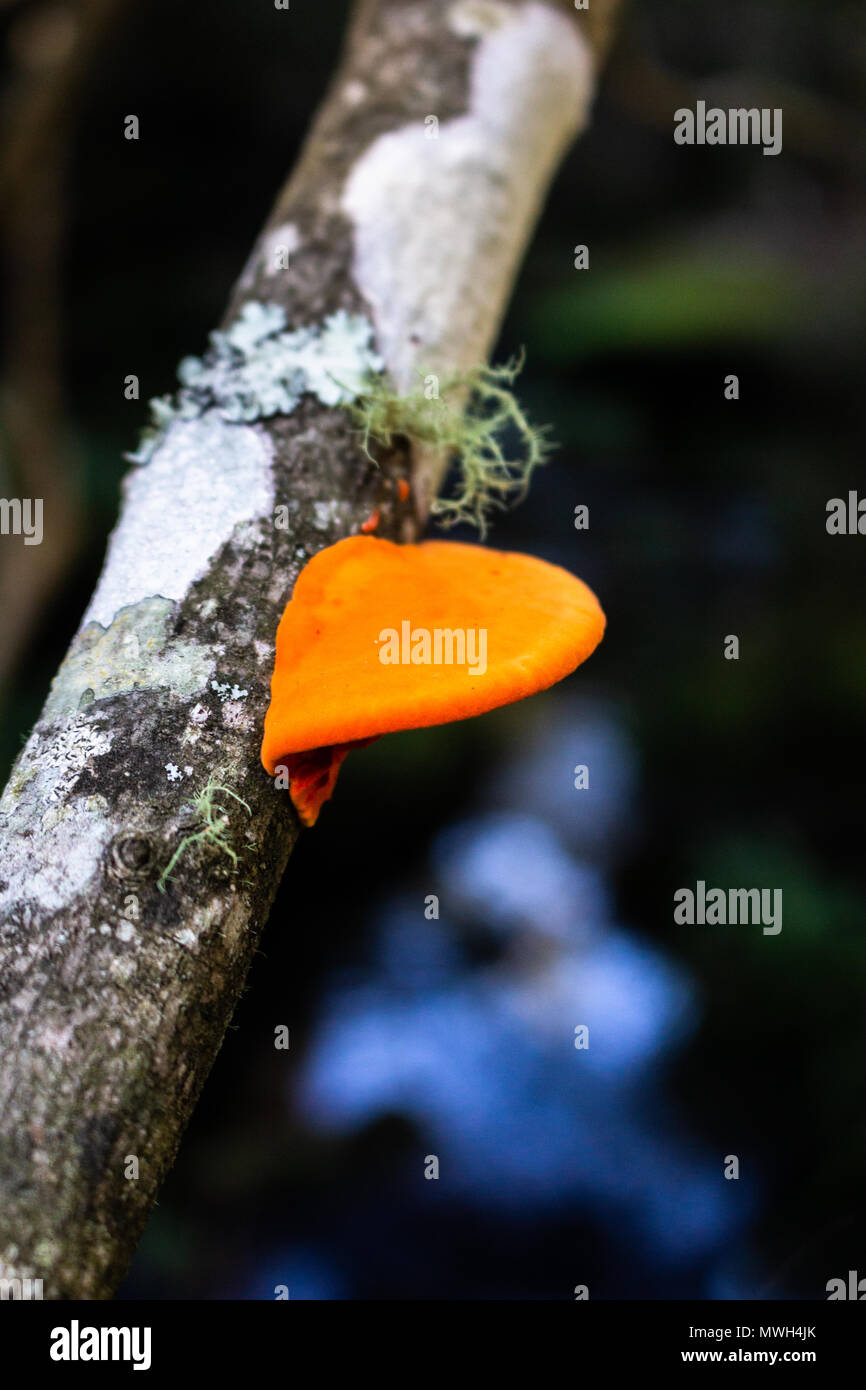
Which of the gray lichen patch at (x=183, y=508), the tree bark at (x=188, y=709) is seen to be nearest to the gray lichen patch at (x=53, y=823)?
the tree bark at (x=188, y=709)

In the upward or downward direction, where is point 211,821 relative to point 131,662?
downward

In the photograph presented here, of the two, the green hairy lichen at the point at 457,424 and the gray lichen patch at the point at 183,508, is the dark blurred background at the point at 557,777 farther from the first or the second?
the gray lichen patch at the point at 183,508

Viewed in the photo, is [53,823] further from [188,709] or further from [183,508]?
[183,508]

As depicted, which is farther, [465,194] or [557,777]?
[557,777]

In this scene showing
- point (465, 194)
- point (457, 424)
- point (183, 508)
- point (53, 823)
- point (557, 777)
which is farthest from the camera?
point (557, 777)

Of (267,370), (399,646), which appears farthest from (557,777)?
(399,646)
